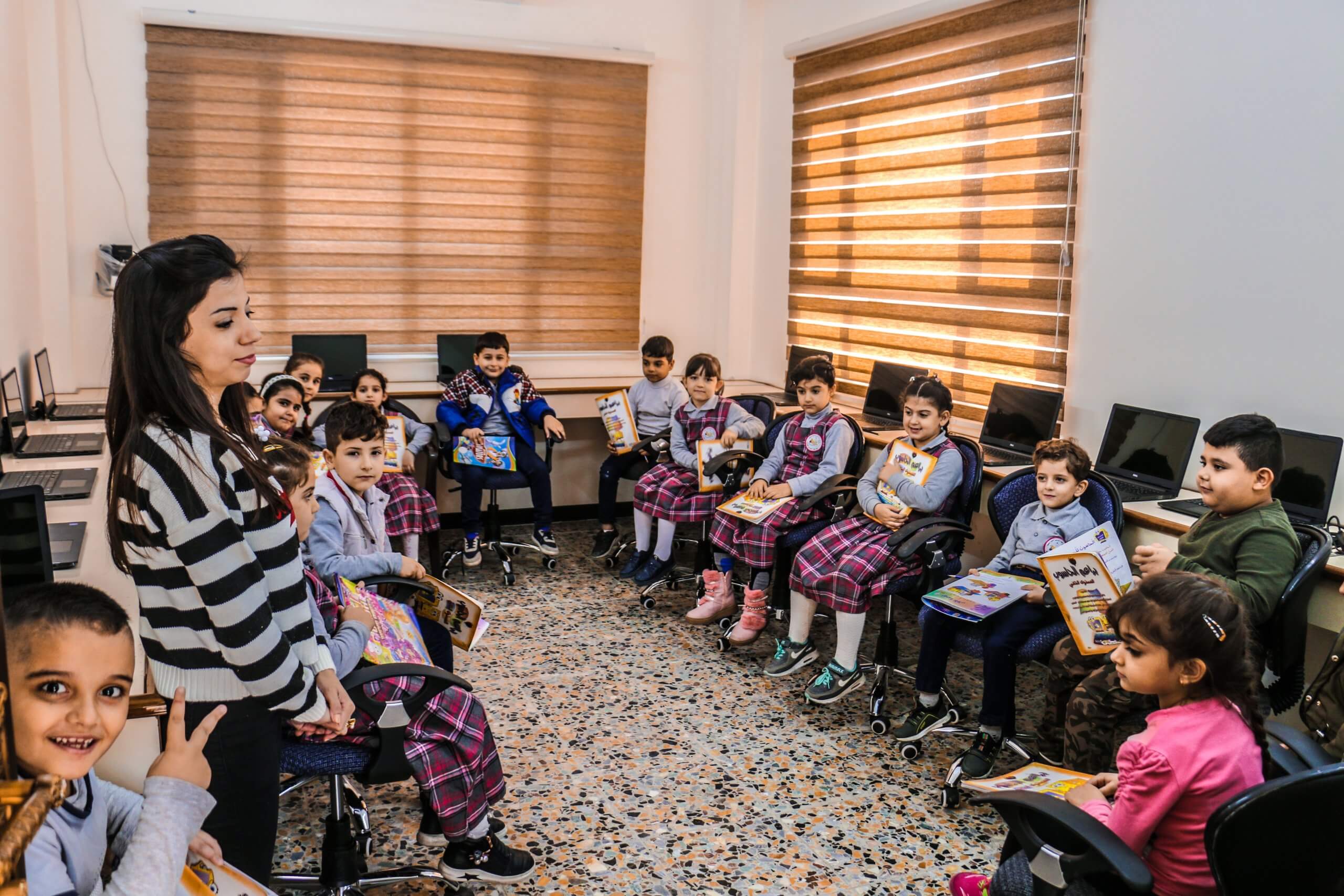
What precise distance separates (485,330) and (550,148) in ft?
3.57

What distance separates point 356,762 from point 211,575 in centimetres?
78

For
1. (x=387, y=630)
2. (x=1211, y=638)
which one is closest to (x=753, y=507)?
(x=387, y=630)

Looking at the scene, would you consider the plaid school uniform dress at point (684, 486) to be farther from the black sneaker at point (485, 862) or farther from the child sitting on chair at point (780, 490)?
the black sneaker at point (485, 862)

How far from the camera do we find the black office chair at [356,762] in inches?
85.1

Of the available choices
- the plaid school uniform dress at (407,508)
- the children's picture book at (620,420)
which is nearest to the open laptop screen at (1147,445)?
the children's picture book at (620,420)

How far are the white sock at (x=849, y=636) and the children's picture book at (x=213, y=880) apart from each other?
97.1 inches

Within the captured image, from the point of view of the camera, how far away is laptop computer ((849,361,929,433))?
4852mm

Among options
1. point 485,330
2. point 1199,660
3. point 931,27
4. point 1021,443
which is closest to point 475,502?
point 485,330

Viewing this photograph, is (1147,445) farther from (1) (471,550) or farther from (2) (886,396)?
(1) (471,550)

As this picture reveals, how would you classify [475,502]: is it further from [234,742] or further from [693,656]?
[234,742]

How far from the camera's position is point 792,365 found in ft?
18.9

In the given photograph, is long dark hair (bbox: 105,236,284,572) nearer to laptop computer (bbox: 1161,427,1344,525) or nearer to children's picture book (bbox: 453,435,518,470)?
laptop computer (bbox: 1161,427,1344,525)

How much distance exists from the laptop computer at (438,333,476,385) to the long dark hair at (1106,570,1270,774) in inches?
167

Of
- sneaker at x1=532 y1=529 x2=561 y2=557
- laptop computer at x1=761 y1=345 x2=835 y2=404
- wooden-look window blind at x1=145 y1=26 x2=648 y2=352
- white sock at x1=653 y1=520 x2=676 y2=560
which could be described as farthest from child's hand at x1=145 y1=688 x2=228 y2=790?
wooden-look window blind at x1=145 y1=26 x2=648 y2=352
